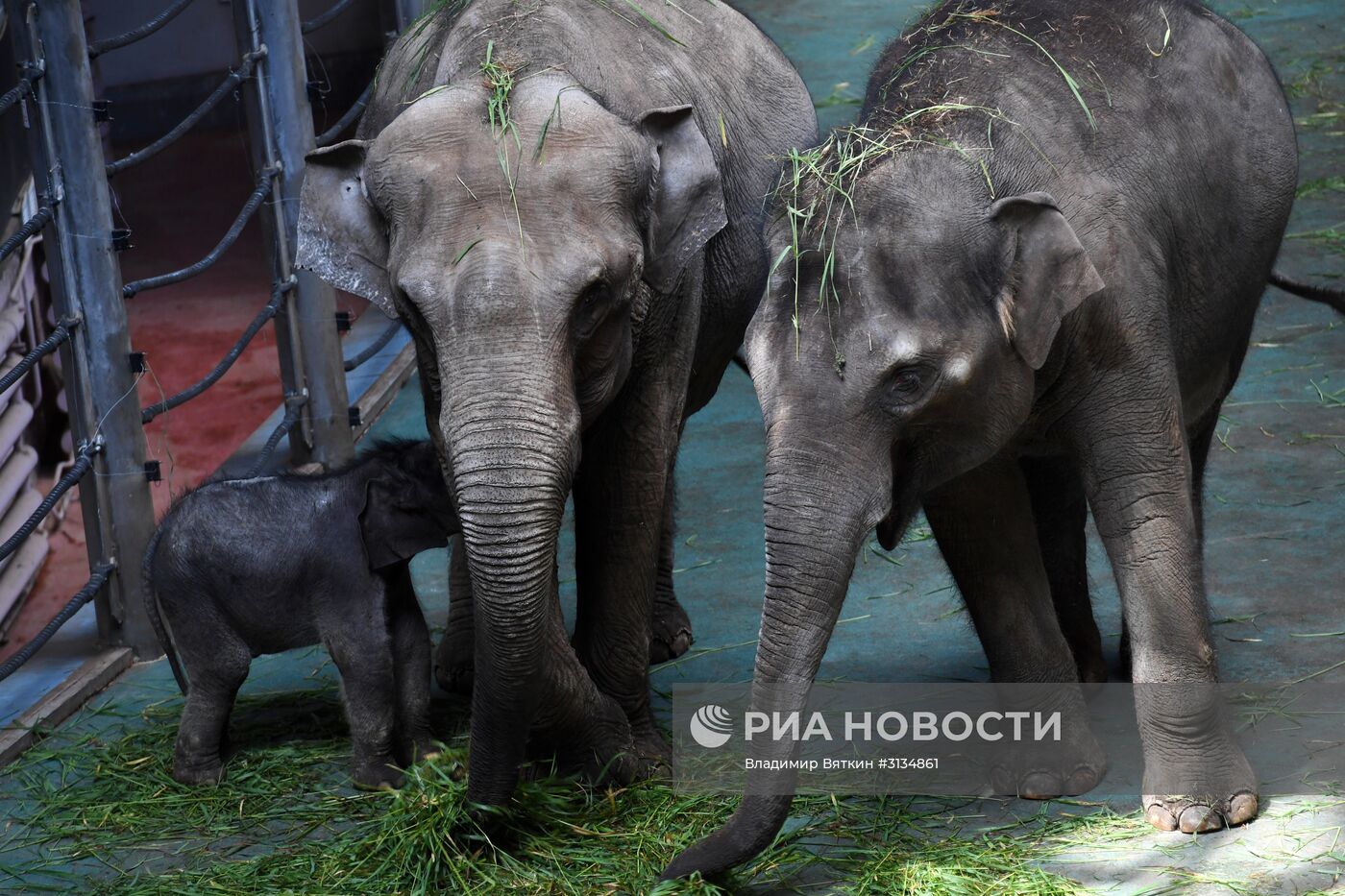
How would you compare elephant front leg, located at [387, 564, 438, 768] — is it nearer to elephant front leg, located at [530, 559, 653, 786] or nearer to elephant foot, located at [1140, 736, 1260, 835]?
elephant front leg, located at [530, 559, 653, 786]

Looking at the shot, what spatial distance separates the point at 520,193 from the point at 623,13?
970 mm

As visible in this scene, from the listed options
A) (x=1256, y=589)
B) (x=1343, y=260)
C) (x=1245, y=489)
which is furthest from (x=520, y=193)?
(x=1343, y=260)

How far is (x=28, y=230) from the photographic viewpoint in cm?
500

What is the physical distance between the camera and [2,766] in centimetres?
474

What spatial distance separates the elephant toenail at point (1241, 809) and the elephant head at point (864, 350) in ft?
3.43

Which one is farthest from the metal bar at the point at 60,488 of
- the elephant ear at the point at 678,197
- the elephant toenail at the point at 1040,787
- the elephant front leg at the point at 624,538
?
the elephant toenail at the point at 1040,787

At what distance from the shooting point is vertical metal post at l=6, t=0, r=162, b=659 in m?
5.05

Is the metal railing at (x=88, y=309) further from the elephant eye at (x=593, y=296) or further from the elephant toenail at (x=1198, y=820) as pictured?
the elephant toenail at (x=1198, y=820)

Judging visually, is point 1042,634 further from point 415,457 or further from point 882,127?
point 415,457

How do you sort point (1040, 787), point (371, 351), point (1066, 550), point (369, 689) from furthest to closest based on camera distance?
point (371, 351) → point (1066, 550) → point (369, 689) → point (1040, 787)

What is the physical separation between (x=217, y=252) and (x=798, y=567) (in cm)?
297

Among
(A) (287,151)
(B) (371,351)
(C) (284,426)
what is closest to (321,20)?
(A) (287,151)

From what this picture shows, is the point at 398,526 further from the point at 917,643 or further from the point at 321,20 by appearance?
the point at 321,20

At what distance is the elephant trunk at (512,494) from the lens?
3.54m
